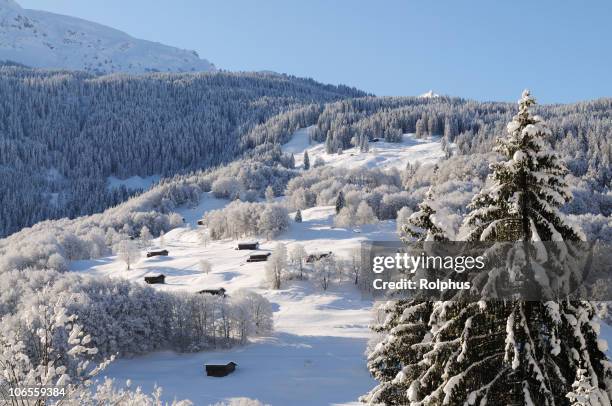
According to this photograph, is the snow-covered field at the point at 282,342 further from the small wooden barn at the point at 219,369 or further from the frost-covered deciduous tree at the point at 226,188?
the frost-covered deciduous tree at the point at 226,188

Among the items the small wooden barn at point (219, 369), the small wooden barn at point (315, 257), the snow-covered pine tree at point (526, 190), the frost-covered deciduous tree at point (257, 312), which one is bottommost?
the small wooden barn at point (219, 369)

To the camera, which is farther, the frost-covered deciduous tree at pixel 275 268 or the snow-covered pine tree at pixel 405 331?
the frost-covered deciduous tree at pixel 275 268

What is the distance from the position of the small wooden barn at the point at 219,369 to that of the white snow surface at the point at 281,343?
0.87 meters

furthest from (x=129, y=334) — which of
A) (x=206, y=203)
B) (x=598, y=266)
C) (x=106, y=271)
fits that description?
(x=206, y=203)

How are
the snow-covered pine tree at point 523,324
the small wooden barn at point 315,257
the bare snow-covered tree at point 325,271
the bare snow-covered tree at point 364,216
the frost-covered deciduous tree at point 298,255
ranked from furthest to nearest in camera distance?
the bare snow-covered tree at point 364,216, the frost-covered deciduous tree at point 298,255, the small wooden barn at point 315,257, the bare snow-covered tree at point 325,271, the snow-covered pine tree at point 523,324

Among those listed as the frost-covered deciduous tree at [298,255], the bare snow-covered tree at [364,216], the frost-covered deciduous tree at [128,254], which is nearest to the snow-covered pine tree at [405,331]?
the frost-covered deciduous tree at [298,255]

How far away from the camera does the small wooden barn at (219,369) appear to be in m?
59.0

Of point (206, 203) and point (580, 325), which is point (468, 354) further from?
point (206, 203)

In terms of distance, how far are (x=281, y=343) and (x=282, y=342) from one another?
13.3 inches

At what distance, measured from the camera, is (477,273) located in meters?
10.1

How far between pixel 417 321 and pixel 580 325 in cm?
642

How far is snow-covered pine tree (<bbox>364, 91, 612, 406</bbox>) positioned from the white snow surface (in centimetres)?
3497

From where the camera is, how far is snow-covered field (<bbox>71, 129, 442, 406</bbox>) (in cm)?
5428

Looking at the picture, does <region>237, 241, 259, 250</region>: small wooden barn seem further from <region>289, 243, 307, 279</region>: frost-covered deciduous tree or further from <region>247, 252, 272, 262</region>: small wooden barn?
<region>289, 243, 307, 279</region>: frost-covered deciduous tree
